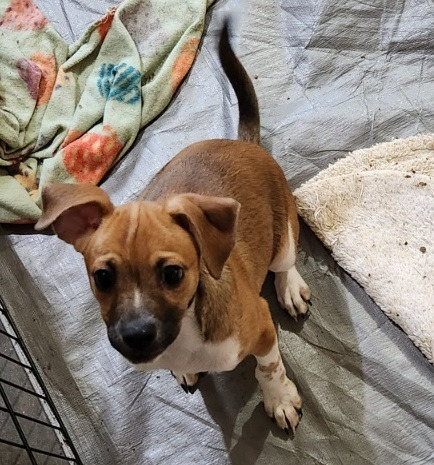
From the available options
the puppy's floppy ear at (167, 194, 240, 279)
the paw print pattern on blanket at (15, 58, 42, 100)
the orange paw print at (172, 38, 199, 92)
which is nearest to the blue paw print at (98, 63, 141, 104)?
the orange paw print at (172, 38, 199, 92)

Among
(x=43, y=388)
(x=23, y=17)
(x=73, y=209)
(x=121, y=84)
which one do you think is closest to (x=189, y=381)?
(x=43, y=388)

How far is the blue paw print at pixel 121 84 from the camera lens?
3.17 meters

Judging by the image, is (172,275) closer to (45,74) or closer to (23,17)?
(45,74)

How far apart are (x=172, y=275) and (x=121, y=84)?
1772 mm

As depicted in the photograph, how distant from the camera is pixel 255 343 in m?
2.09

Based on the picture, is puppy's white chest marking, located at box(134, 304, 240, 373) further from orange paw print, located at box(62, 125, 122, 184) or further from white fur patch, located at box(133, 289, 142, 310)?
orange paw print, located at box(62, 125, 122, 184)

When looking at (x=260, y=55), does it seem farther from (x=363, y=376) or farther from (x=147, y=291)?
(x=147, y=291)

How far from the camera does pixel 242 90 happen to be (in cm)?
268

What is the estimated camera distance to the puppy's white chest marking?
74.5 inches

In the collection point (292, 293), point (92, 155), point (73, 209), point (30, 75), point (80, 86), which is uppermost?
point (73, 209)

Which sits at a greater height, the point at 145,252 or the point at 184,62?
the point at 145,252

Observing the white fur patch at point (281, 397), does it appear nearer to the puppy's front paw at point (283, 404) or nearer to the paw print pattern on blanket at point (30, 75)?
the puppy's front paw at point (283, 404)

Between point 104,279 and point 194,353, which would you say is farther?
point 194,353

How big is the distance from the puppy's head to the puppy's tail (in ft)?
3.44
